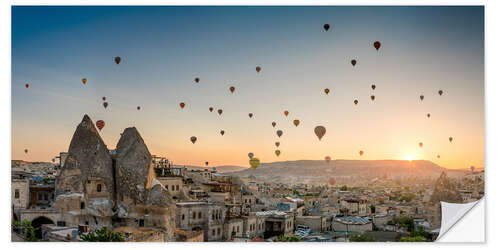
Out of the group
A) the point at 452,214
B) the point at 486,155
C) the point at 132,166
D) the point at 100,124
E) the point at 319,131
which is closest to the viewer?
the point at 486,155

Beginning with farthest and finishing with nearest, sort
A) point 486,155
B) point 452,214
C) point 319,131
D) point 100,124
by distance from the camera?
point 100,124 < point 319,131 < point 452,214 < point 486,155

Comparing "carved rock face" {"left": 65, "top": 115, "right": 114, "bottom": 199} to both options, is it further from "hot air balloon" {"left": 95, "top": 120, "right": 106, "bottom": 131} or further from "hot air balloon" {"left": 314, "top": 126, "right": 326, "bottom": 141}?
"hot air balloon" {"left": 314, "top": 126, "right": 326, "bottom": 141}

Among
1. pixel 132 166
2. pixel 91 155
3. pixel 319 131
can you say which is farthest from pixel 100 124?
pixel 319 131

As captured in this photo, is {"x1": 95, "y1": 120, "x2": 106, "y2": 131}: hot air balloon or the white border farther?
{"x1": 95, "y1": 120, "x2": 106, "y2": 131}: hot air balloon

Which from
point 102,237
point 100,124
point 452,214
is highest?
point 100,124

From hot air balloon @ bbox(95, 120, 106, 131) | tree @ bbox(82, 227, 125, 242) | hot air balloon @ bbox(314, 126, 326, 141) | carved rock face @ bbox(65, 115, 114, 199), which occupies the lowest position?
tree @ bbox(82, 227, 125, 242)

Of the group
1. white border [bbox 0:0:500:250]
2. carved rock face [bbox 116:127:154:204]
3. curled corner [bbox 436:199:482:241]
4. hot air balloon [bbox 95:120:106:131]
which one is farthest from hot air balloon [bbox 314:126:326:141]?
hot air balloon [bbox 95:120:106:131]

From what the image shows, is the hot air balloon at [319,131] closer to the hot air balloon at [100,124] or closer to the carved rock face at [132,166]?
the carved rock face at [132,166]

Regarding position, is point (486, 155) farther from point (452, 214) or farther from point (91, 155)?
point (91, 155)

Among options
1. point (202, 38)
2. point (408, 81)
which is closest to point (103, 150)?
point (202, 38)

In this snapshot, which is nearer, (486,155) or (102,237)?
(486,155)
